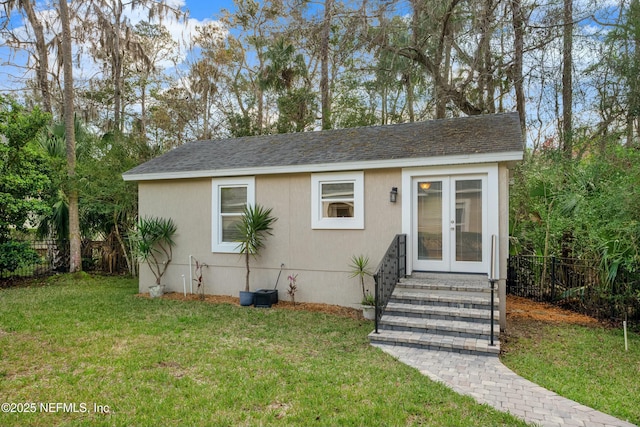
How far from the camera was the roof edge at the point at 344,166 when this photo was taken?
21.1 feet

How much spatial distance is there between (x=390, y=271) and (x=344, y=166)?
226 cm

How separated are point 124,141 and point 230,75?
8615 mm

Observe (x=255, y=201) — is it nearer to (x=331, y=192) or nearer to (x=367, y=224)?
(x=331, y=192)

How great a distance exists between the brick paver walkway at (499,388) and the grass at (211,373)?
0.73ft

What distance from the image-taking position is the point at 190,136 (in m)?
20.5

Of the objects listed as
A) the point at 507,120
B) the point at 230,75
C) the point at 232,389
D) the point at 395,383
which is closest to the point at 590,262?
the point at 507,120

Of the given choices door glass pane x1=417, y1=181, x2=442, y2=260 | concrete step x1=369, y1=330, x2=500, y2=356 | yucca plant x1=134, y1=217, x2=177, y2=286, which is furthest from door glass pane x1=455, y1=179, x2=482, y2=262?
yucca plant x1=134, y1=217, x2=177, y2=286

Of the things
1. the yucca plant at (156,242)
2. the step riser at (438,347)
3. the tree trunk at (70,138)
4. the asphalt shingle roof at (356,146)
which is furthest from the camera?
the tree trunk at (70,138)

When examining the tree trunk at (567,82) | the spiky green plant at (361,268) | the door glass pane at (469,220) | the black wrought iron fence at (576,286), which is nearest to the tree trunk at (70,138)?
the spiky green plant at (361,268)

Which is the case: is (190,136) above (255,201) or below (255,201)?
above

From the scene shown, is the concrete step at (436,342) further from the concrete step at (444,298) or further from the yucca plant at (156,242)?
the yucca plant at (156,242)

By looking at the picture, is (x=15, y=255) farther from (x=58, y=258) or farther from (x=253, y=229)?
(x=253, y=229)

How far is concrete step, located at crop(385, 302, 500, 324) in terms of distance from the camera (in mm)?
5766

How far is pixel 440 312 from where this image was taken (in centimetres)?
593
